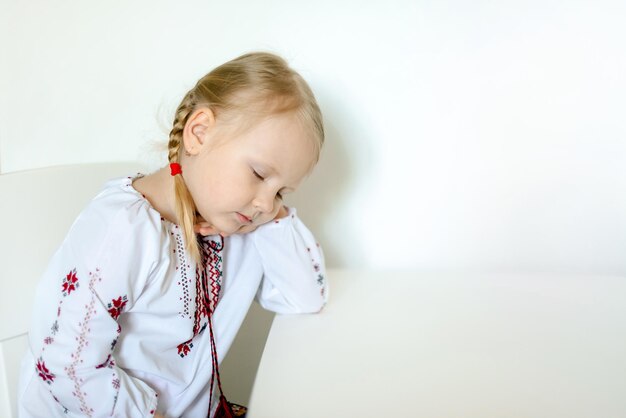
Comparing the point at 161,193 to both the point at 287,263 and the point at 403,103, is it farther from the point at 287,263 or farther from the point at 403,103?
the point at 403,103

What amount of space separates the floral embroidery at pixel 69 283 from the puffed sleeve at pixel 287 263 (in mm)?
321

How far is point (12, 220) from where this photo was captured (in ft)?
3.21

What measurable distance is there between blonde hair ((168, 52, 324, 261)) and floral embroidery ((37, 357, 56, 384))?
0.79 feet

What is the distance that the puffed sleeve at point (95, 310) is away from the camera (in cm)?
82

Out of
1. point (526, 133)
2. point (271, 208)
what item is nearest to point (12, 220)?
point (271, 208)

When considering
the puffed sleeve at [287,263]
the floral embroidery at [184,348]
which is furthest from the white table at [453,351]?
the floral embroidery at [184,348]

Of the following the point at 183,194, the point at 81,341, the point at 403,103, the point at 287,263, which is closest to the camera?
the point at 81,341

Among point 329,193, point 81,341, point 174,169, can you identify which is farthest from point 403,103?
point 81,341

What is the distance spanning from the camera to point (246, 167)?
0.89 meters

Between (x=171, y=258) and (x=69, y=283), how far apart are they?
0.46 feet

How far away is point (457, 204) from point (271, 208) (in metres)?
0.51

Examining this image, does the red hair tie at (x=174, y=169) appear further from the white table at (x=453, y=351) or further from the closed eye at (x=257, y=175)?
the white table at (x=453, y=351)

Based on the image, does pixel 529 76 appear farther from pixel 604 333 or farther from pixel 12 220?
pixel 12 220

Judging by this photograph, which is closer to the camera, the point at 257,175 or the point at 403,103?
the point at 257,175
